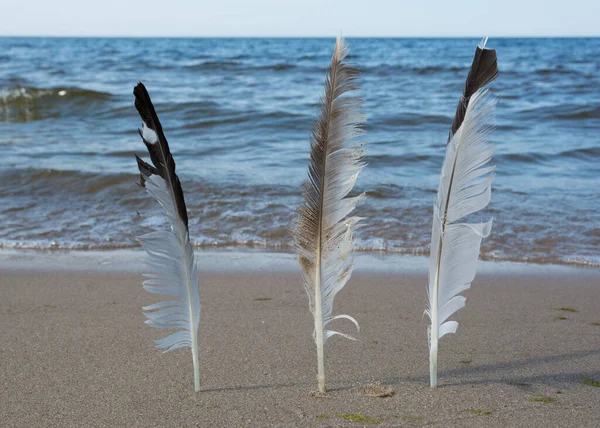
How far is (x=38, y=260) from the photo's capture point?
222 inches

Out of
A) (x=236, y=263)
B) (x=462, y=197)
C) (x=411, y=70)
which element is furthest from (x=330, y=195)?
(x=411, y=70)

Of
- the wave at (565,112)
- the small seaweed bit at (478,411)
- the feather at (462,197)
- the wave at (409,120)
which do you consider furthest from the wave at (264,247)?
the wave at (565,112)

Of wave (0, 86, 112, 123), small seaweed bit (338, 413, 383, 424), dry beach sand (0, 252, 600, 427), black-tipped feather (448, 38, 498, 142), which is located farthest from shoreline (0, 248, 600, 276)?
wave (0, 86, 112, 123)

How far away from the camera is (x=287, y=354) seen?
3451 millimetres

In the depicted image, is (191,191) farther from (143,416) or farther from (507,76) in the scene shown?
(507,76)

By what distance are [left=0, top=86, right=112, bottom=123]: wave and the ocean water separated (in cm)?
6

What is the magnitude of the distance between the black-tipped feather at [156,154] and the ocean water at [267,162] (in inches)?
83.7

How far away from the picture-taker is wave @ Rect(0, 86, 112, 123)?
15.6m

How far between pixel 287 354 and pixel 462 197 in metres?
1.31

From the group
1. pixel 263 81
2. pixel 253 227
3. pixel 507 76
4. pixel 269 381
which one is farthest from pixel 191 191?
pixel 507 76

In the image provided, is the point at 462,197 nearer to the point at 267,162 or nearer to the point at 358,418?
the point at 358,418

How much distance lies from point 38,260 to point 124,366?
2739 millimetres

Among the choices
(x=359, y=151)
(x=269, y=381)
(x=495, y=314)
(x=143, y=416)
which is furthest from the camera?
(x=495, y=314)

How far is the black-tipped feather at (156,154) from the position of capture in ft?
8.14
